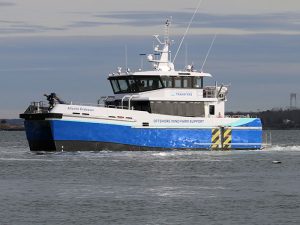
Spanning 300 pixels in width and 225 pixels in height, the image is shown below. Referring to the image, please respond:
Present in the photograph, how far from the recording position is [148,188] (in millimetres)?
45781

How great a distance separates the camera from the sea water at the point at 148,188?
1426 inches

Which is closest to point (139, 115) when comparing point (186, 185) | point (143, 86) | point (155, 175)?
point (143, 86)

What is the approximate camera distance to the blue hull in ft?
211

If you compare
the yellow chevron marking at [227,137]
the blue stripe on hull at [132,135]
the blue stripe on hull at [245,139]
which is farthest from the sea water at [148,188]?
the blue stripe on hull at [245,139]

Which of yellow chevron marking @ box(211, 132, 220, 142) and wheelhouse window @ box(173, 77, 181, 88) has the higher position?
wheelhouse window @ box(173, 77, 181, 88)

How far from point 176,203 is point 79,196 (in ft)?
14.9

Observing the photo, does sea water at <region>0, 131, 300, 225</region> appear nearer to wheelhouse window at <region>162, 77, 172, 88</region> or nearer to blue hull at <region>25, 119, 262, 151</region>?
blue hull at <region>25, 119, 262, 151</region>

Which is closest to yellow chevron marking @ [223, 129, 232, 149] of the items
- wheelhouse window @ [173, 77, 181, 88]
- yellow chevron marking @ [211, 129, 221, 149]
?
yellow chevron marking @ [211, 129, 221, 149]

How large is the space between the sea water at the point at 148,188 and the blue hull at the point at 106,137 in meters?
0.60

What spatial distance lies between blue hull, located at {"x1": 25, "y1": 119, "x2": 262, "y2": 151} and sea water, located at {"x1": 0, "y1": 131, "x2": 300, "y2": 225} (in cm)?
60

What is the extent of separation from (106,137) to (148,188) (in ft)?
64.2

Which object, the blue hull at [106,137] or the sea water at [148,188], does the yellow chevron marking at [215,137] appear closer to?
the blue hull at [106,137]

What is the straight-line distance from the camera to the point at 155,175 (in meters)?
52.5

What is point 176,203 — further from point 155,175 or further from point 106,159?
point 106,159
